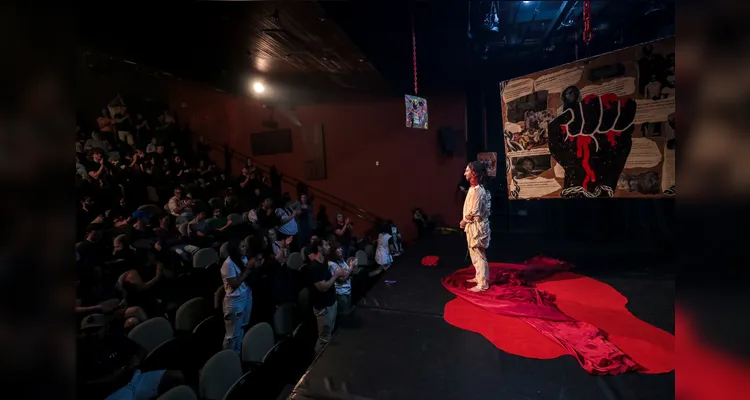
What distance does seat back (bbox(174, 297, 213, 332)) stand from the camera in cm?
390

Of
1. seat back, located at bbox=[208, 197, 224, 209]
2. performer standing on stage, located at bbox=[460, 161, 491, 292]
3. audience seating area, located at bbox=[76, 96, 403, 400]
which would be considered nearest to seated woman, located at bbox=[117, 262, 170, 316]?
audience seating area, located at bbox=[76, 96, 403, 400]

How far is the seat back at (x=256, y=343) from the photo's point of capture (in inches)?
135

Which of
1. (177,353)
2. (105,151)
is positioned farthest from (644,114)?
(105,151)

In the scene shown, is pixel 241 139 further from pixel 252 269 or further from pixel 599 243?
pixel 599 243

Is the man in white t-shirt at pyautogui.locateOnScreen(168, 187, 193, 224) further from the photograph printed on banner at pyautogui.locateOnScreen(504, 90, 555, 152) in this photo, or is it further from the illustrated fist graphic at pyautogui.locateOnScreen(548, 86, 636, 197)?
the illustrated fist graphic at pyautogui.locateOnScreen(548, 86, 636, 197)

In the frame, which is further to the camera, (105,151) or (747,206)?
(105,151)

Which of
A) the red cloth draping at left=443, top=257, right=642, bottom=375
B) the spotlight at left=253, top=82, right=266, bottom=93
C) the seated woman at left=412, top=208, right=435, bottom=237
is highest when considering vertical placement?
the spotlight at left=253, top=82, right=266, bottom=93

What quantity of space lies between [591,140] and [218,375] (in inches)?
182

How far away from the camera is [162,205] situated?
688 cm

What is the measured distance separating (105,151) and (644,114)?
30.3ft

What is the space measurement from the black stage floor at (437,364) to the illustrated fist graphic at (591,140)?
1323 millimetres

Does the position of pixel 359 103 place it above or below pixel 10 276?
above

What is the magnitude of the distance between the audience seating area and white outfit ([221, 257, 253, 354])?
0.11 meters

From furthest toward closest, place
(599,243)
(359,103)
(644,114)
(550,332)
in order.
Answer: (359,103)
(599,243)
(644,114)
(550,332)
